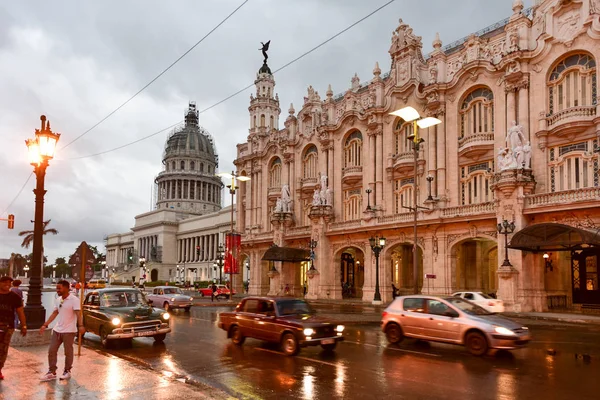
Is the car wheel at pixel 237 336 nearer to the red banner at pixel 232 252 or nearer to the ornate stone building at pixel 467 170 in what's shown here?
the ornate stone building at pixel 467 170

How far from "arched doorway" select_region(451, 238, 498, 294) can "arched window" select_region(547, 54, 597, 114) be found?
11.2 m

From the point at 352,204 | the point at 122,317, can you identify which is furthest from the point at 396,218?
the point at 122,317

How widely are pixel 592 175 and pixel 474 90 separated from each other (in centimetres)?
1064

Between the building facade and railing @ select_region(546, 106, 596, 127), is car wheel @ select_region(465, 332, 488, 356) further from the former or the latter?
the building facade

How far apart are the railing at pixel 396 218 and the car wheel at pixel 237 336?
80.8 feet

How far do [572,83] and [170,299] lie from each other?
90.9ft

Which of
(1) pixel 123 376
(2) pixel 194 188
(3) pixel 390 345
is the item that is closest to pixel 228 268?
(3) pixel 390 345

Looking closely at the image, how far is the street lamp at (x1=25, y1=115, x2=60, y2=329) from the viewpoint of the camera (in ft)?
50.7

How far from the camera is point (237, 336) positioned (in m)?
16.3

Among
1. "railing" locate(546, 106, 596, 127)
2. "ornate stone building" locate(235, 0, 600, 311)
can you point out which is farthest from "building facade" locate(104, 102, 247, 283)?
"railing" locate(546, 106, 596, 127)

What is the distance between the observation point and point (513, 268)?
3164 cm

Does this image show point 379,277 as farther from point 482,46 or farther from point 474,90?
point 482,46

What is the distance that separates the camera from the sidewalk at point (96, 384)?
9016 millimetres

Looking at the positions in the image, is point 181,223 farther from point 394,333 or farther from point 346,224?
point 394,333
